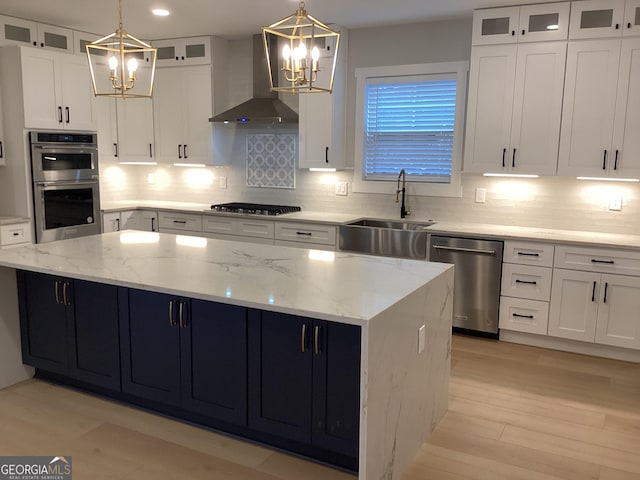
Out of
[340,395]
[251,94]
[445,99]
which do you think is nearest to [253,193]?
Answer: [251,94]

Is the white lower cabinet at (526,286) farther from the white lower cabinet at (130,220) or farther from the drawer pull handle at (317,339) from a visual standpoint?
the white lower cabinet at (130,220)

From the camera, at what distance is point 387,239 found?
189 inches

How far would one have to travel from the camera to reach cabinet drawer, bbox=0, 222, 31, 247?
473 centimetres

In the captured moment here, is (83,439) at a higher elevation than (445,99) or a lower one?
lower

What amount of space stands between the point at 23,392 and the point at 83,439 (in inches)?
31.9

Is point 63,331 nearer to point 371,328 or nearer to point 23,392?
point 23,392

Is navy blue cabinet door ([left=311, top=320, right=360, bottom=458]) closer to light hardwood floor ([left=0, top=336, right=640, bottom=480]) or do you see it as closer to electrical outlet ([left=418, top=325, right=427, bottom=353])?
light hardwood floor ([left=0, top=336, right=640, bottom=480])

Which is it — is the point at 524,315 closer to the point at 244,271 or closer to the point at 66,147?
the point at 244,271

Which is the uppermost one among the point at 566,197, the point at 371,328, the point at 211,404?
the point at 566,197

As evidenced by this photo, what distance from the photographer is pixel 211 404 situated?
2818 millimetres

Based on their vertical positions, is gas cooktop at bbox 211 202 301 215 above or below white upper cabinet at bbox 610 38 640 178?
below

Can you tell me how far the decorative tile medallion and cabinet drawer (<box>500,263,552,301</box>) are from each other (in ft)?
7.98

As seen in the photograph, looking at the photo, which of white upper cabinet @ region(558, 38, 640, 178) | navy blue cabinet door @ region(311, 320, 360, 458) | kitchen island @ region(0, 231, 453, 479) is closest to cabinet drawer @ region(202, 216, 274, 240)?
kitchen island @ region(0, 231, 453, 479)

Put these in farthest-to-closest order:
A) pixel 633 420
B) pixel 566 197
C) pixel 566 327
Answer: pixel 566 197 → pixel 566 327 → pixel 633 420
